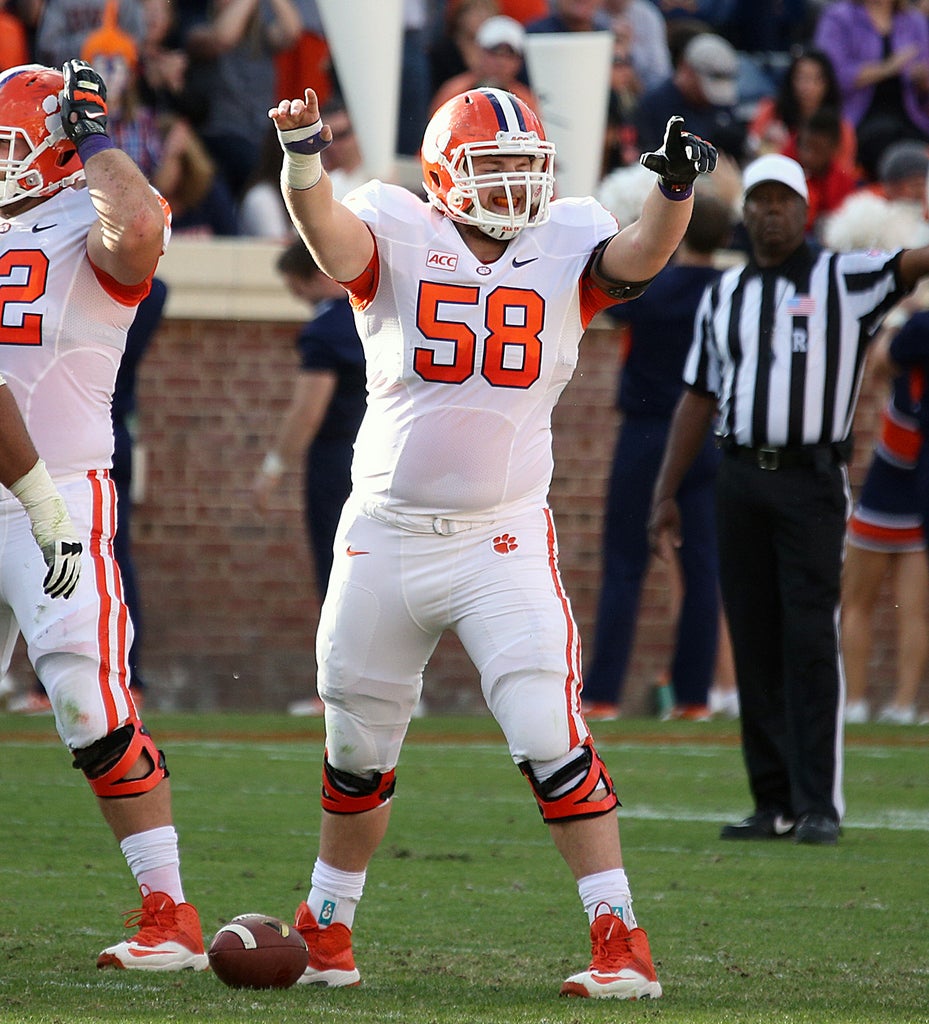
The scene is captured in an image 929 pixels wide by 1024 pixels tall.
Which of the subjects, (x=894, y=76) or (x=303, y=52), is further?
(x=894, y=76)

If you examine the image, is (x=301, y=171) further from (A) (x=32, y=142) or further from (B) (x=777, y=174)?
(B) (x=777, y=174)

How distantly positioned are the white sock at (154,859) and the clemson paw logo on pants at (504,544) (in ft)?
3.11

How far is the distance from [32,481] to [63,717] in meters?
0.56

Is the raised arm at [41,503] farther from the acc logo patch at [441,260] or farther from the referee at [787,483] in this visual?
the referee at [787,483]

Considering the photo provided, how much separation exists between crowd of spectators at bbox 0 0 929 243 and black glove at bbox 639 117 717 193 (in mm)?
6867

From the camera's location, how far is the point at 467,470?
4297 millimetres

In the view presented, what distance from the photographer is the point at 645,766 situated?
7.95 m

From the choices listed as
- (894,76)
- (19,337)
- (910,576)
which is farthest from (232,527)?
(19,337)

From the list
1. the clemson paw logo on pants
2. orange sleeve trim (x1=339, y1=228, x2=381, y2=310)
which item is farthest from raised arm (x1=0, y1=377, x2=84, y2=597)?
the clemson paw logo on pants

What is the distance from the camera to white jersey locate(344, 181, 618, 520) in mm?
4301

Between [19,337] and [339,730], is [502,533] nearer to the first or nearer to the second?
[339,730]

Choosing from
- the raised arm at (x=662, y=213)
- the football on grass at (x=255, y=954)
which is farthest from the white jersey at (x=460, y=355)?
the football on grass at (x=255, y=954)

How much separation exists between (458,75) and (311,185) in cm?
854

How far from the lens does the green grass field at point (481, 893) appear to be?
396 cm
